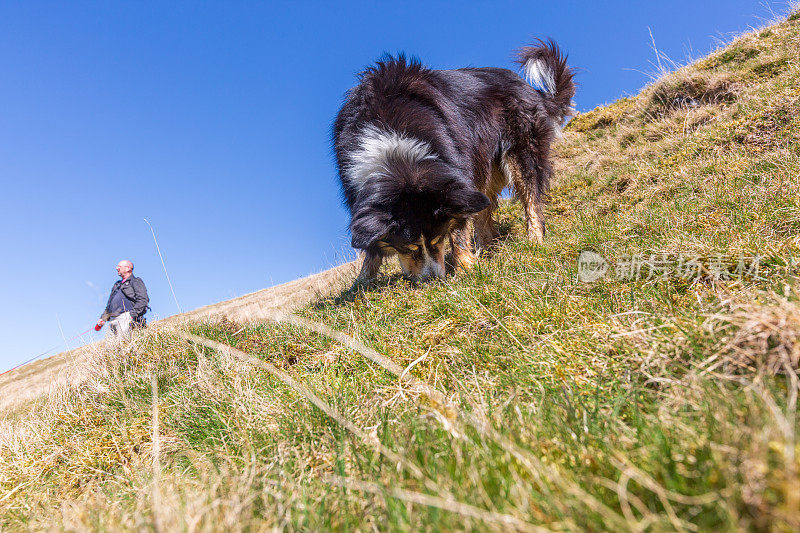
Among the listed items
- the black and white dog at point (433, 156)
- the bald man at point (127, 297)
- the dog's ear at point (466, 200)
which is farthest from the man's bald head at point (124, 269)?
the dog's ear at point (466, 200)

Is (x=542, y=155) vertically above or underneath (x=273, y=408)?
above

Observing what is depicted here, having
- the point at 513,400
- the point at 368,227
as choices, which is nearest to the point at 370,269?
the point at 368,227

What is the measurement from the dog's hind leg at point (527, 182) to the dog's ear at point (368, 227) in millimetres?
2936

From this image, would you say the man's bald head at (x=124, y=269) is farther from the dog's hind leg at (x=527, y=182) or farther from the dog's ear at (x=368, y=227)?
the dog's hind leg at (x=527, y=182)

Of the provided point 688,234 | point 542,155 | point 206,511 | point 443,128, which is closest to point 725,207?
point 688,234

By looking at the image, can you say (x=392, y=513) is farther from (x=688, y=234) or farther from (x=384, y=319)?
(x=688, y=234)

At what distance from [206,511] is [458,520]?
27.3 inches

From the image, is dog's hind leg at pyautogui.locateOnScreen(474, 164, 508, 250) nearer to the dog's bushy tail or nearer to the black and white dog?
the black and white dog

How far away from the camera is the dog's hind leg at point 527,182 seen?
652 cm

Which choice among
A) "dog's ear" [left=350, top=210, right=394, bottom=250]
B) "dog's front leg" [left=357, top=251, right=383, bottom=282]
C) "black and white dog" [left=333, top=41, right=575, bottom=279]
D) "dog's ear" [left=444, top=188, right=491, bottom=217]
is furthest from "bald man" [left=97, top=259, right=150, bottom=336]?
"dog's ear" [left=444, top=188, right=491, bottom=217]

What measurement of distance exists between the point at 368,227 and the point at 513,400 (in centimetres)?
278

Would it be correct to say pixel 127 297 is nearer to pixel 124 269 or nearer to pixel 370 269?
pixel 124 269

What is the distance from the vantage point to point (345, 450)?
182 cm

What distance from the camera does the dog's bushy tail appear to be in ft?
24.4
